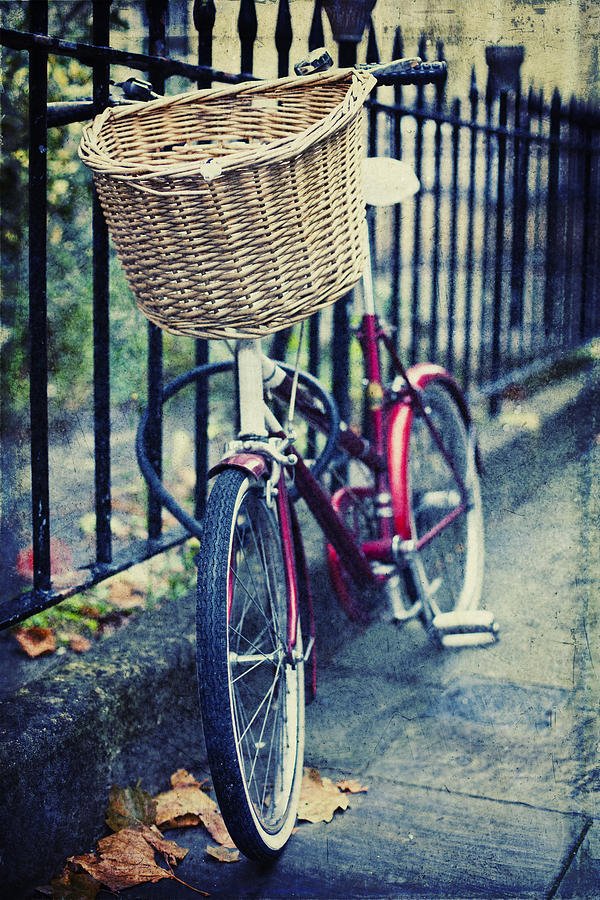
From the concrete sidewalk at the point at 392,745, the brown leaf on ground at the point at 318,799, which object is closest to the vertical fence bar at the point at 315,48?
the concrete sidewalk at the point at 392,745

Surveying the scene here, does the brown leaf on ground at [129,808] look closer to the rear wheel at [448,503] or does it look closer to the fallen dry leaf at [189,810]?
the fallen dry leaf at [189,810]

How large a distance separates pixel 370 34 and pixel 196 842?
2542 mm

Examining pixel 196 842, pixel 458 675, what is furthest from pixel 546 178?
pixel 196 842

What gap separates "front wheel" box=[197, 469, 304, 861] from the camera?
5.79 feet

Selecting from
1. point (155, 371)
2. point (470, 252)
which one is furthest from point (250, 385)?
point (470, 252)

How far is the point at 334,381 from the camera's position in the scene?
3.24 meters

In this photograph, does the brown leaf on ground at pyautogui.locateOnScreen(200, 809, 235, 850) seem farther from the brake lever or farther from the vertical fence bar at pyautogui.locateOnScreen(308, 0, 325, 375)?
the brake lever

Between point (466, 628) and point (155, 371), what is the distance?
1.28 m

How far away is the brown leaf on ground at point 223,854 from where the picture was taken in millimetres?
2008

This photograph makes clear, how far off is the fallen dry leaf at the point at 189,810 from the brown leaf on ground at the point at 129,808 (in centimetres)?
3

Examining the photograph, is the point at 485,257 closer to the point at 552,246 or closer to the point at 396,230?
the point at 552,246

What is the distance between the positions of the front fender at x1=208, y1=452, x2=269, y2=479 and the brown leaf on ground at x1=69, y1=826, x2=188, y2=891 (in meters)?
0.83

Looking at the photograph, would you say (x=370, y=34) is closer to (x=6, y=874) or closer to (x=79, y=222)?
(x=79, y=222)

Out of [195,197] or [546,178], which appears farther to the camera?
[546,178]
